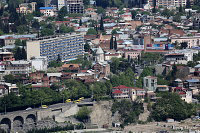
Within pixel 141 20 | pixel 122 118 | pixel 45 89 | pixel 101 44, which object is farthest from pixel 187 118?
pixel 141 20

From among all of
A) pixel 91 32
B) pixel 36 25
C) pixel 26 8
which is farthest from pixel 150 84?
pixel 26 8

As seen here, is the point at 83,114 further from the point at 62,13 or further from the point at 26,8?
the point at 26,8

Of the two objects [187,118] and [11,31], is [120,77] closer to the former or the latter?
[187,118]

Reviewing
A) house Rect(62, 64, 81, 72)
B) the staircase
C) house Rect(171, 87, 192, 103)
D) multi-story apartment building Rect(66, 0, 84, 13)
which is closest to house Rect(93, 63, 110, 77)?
house Rect(62, 64, 81, 72)

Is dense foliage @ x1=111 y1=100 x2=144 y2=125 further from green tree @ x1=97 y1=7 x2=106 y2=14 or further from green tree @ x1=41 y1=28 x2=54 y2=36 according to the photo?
green tree @ x1=97 y1=7 x2=106 y2=14

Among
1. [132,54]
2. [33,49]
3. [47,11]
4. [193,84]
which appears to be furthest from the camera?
[47,11]

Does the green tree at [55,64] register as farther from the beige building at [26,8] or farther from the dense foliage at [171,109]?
the beige building at [26,8]
